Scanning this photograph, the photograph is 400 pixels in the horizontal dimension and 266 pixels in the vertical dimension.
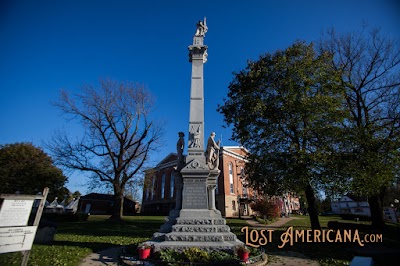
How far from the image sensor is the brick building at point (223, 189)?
37625 mm

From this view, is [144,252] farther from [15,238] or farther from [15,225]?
[15,225]

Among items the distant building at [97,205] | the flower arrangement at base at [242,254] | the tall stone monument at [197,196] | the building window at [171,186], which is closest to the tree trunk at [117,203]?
the tall stone monument at [197,196]

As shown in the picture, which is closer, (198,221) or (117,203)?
(198,221)

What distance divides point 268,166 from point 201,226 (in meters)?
8.82

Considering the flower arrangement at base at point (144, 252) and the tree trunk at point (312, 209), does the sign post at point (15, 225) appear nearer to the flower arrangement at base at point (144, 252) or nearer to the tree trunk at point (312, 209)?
the flower arrangement at base at point (144, 252)

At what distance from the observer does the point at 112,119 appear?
24531mm

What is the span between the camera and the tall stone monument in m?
8.19

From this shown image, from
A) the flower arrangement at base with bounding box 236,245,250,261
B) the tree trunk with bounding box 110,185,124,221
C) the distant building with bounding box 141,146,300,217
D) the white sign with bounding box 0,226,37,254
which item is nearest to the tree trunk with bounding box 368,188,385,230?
the distant building with bounding box 141,146,300,217

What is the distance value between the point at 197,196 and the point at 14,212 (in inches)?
240

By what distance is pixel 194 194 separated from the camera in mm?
9430

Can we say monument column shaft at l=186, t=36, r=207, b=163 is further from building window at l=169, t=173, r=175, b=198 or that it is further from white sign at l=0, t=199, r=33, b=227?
building window at l=169, t=173, r=175, b=198

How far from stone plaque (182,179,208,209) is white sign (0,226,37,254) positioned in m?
5.36

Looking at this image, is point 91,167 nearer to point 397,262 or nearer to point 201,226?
point 201,226

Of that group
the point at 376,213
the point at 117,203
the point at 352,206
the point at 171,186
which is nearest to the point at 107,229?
the point at 117,203
